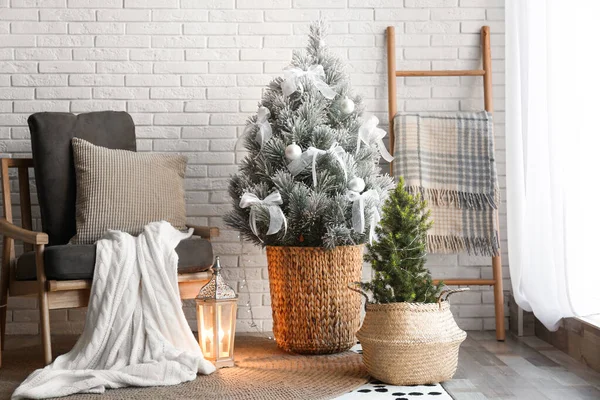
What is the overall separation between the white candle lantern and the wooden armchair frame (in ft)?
0.48

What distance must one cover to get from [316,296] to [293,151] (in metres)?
0.56

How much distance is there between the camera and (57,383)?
86.0 inches

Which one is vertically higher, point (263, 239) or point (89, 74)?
point (89, 74)

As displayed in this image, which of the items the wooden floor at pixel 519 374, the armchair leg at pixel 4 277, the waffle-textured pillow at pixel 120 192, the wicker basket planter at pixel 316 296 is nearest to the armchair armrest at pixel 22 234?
the armchair leg at pixel 4 277

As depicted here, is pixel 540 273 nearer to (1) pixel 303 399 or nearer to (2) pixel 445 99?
(2) pixel 445 99

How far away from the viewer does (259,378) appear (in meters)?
2.34

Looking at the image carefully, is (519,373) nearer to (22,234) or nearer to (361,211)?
(361,211)

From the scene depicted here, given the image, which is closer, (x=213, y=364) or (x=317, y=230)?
(x=213, y=364)

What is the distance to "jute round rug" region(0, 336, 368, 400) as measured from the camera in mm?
2145

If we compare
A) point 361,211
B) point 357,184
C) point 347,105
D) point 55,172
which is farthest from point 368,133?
point 55,172

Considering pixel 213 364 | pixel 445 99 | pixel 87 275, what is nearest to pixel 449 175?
pixel 445 99

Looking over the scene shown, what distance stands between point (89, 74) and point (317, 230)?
4.60 feet

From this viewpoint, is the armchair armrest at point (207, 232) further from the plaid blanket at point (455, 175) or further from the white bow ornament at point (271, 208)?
the plaid blanket at point (455, 175)

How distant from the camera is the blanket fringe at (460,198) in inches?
124
